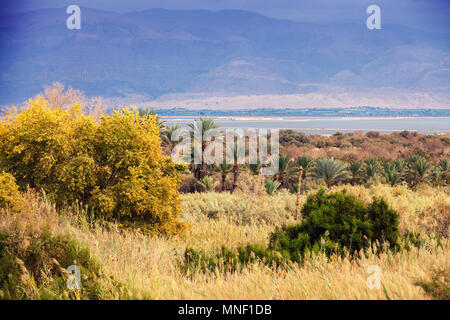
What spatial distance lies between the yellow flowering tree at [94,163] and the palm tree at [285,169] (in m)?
13.2

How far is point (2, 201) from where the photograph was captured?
20.2ft

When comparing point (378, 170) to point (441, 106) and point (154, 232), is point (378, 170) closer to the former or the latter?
point (154, 232)

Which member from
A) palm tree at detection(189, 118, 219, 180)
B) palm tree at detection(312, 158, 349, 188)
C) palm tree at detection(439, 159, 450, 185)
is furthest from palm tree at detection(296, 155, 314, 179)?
palm tree at detection(439, 159, 450, 185)

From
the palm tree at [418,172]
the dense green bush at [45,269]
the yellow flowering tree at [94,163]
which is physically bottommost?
the palm tree at [418,172]

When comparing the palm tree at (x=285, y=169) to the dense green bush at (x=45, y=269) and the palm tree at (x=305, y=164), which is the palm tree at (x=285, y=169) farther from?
the dense green bush at (x=45, y=269)

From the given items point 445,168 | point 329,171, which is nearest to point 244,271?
point 329,171

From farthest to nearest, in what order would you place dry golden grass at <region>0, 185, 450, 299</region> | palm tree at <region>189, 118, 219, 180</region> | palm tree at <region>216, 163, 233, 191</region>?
palm tree at <region>189, 118, 219, 180</region>, palm tree at <region>216, 163, 233, 191</region>, dry golden grass at <region>0, 185, 450, 299</region>

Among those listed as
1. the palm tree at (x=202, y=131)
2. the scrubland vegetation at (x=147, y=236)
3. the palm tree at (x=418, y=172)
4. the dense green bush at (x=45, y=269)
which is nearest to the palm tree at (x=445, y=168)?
the palm tree at (x=418, y=172)

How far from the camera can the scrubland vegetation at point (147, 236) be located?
378 cm

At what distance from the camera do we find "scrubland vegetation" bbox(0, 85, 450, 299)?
12.4 feet

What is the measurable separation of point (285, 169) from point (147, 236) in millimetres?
14160

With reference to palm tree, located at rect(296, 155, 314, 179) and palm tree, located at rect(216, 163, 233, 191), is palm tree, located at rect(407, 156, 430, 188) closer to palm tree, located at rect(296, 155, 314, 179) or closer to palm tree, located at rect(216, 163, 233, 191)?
palm tree, located at rect(296, 155, 314, 179)

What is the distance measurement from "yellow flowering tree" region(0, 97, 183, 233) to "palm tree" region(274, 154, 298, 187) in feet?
43.3
